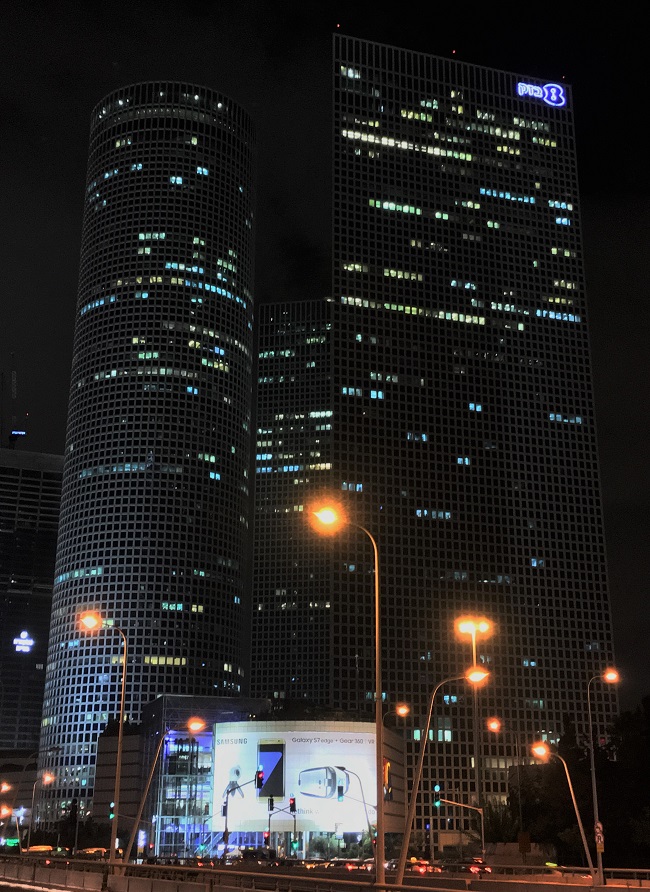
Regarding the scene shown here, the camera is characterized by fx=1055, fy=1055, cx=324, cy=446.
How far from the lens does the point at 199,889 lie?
4522 cm

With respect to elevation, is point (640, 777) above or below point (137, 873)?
above

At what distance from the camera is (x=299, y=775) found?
545ft

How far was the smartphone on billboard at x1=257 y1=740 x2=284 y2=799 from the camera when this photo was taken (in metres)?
164

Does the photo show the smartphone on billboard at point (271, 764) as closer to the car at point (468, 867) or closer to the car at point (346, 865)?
the car at point (346, 865)

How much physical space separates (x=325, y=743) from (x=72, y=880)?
109916mm

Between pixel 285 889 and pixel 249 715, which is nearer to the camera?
pixel 285 889

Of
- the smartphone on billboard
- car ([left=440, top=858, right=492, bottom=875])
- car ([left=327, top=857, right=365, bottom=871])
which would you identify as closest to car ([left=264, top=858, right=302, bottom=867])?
car ([left=327, top=857, right=365, bottom=871])

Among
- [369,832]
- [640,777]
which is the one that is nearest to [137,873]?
[640,777]

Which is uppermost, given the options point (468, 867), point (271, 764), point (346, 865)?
point (271, 764)

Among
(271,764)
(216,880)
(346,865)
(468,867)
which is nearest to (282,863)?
(346,865)

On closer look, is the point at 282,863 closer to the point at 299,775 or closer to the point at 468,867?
the point at 468,867

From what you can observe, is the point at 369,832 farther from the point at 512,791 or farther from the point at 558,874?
the point at 558,874

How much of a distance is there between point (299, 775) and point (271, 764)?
186 inches

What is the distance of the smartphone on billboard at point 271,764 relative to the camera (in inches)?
6471
